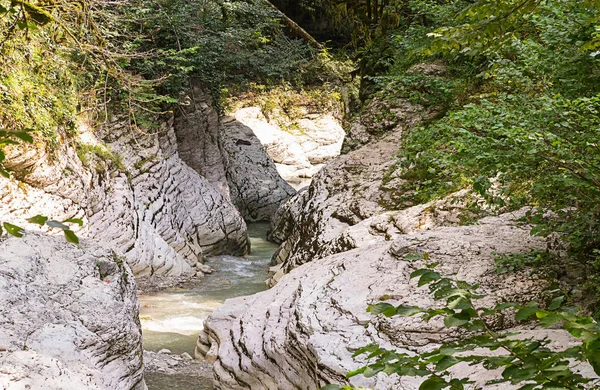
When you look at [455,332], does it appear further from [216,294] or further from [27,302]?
[216,294]

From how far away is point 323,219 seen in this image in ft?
29.6

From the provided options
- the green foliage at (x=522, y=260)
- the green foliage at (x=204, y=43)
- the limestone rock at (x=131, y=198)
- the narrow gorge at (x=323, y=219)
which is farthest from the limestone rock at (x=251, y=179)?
the green foliage at (x=522, y=260)

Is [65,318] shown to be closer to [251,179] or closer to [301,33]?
[251,179]

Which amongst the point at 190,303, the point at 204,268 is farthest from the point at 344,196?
the point at 204,268

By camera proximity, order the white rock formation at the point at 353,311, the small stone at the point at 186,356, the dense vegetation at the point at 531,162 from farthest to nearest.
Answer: the small stone at the point at 186,356
the white rock formation at the point at 353,311
the dense vegetation at the point at 531,162

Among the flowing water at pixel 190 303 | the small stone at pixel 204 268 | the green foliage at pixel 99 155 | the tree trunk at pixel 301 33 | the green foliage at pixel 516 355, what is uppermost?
the tree trunk at pixel 301 33

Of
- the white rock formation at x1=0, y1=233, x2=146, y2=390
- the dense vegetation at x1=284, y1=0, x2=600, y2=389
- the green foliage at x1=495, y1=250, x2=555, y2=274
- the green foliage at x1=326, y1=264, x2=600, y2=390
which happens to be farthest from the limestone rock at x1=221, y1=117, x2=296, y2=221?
the green foliage at x1=326, y1=264, x2=600, y2=390

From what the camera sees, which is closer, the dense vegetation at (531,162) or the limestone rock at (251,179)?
the dense vegetation at (531,162)

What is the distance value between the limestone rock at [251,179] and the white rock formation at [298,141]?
245cm

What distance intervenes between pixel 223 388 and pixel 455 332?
252cm

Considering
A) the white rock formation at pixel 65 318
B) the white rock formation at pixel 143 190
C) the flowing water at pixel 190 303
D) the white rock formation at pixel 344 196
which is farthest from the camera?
the white rock formation at pixel 143 190

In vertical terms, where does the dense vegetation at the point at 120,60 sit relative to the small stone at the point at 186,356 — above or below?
above

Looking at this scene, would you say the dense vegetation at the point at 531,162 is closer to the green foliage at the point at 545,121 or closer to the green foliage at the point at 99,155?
the green foliage at the point at 545,121

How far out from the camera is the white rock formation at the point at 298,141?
22375 millimetres
